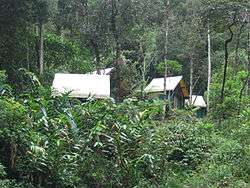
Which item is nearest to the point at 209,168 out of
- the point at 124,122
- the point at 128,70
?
the point at 124,122

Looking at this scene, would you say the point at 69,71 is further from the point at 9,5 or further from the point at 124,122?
the point at 124,122

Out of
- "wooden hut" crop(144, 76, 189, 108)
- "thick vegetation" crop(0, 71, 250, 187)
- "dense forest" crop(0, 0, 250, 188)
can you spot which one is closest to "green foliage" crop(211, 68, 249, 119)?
"dense forest" crop(0, 0, 250, 188)

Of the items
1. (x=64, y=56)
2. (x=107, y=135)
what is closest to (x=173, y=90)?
(x=64, y=56)

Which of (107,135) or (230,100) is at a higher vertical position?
(107,135)

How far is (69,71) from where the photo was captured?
3009 cm

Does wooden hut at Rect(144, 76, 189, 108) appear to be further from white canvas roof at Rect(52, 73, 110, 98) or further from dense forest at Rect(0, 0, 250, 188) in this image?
dense forest at Rect(0, 0, 250, 188)

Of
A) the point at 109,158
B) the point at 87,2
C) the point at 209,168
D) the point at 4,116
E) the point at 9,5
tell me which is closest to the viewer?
the point at 4,116

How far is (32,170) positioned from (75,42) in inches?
857

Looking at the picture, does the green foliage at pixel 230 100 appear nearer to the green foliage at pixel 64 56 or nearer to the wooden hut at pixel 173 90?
the green foliage at pixel 64 56

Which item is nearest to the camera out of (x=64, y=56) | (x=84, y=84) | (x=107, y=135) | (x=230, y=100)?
(x=107, y=135)

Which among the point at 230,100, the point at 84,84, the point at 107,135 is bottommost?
the point at 84,84

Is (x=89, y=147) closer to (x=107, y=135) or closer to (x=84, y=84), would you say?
(x=107, y=135)

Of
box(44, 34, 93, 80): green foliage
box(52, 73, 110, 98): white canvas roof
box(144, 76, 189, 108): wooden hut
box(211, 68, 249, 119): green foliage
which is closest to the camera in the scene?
box(211, 68, 249, 119): green foliage

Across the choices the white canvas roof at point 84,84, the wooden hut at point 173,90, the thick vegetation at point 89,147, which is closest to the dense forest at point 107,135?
the thick vegetation at point 89,147
